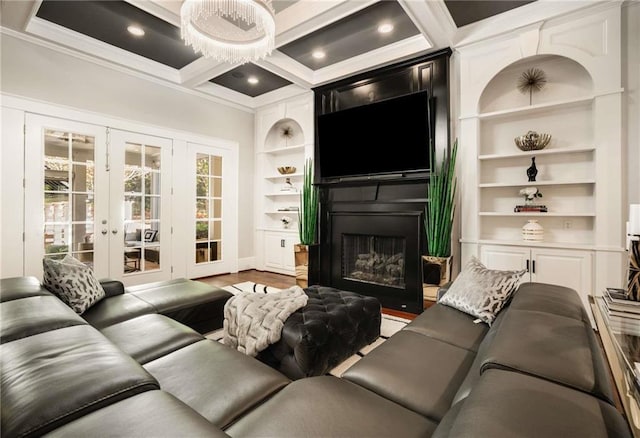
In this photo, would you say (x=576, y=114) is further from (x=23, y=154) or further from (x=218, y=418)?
(x=23, y=154)

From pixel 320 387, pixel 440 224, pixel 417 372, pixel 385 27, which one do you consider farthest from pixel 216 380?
pixel 385 27

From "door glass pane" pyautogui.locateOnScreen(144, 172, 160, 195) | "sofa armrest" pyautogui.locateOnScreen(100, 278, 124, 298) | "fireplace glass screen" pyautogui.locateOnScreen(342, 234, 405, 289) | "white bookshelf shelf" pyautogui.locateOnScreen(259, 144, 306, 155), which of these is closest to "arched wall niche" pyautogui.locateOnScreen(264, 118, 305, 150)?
"white bookshelf shelf" pyautogui.locateOnScreen(259, 144, 306, 155)

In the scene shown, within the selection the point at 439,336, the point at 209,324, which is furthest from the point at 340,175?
the point at 439,336

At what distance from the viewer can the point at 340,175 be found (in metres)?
4.31

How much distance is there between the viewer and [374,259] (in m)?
4.09

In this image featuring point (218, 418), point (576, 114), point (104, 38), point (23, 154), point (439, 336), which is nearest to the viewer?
point (218, 418)

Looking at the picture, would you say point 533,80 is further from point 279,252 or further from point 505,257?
point 279,252

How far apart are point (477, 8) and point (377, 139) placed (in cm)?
162

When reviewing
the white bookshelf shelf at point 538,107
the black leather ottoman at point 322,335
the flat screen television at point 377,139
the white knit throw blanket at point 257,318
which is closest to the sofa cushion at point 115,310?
the white knit throw blanket at point 257,318

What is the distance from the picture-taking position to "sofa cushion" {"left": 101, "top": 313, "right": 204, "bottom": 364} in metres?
1.54

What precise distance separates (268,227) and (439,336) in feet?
14.3

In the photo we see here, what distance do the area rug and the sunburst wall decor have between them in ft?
9.18

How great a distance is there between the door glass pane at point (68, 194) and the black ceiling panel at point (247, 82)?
2013 millimetres

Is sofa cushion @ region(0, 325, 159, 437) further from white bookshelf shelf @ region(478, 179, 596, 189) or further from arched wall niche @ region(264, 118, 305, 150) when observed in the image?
arched wall niche @ region(264, 118, 305, 150)
